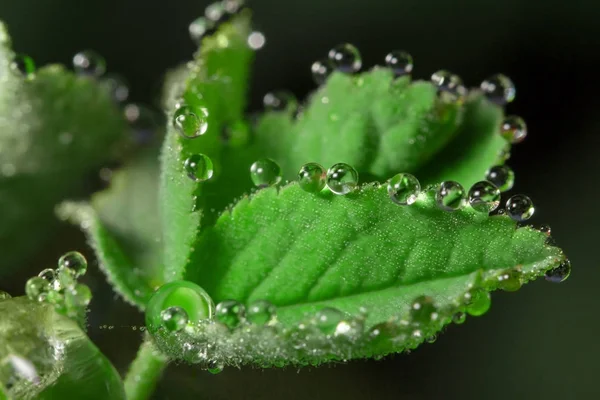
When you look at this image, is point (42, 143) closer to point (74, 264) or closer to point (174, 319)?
point (74, 264)

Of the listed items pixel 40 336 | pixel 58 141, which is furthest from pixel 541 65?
pixel 40 336

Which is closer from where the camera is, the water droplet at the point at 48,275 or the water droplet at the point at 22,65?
the water droplet at the point at 48,275

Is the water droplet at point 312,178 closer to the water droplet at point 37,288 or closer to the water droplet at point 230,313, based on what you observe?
the water droplet at point 230,313

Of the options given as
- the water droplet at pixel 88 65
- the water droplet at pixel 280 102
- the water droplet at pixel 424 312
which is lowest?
the water droplet at pixel 88 65

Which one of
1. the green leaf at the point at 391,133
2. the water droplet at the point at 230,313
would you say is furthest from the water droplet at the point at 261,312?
the green leaf at the point at 391,133

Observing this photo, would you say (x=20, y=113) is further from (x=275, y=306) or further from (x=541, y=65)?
(x=541, y=65)

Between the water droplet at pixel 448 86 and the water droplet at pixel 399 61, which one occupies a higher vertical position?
the water droplet at pixel 448 86

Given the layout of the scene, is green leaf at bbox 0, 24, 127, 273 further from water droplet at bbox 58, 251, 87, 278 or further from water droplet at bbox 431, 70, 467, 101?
water droplet at bbox 431, 70, 467, 101

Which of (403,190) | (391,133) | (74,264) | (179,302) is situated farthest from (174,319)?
(391,133)

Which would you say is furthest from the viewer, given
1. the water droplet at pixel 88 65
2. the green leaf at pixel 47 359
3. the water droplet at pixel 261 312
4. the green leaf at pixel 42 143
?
the water droplet at pixel 88 65
